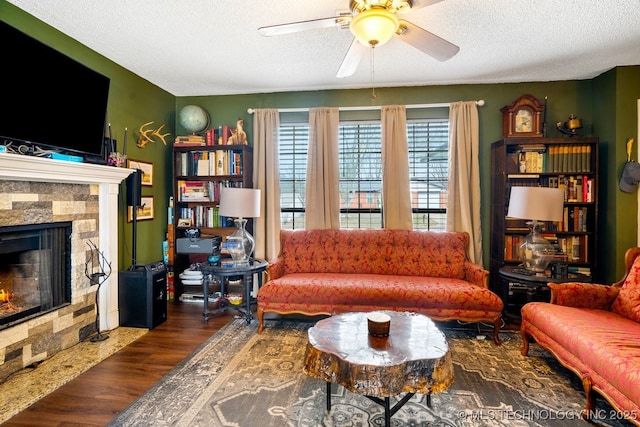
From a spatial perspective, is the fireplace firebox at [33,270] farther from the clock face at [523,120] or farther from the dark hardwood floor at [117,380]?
the clock face at [523,120]

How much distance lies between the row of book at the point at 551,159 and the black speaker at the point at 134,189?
3.76 m

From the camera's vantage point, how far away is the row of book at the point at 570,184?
3.52m

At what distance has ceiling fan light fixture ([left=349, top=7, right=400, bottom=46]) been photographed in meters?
1.76

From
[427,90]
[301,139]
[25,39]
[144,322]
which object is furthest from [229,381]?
[427,90]

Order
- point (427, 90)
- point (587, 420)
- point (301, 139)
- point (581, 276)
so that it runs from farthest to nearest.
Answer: point (301, 139) < point (427, 90) < point (581, 276) < point (587, 420)

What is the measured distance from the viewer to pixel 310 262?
12.3 ft

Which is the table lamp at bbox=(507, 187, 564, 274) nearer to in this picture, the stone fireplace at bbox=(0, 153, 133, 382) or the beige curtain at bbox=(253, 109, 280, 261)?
the beige curtain at bbox=(253, 109, 280, 261)

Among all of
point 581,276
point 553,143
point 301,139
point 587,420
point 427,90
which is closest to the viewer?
point 587,420

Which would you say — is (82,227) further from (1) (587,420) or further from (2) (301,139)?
(1) (587,420)

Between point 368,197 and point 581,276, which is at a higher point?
point 368,197

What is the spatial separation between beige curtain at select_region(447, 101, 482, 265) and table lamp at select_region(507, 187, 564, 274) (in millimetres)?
559

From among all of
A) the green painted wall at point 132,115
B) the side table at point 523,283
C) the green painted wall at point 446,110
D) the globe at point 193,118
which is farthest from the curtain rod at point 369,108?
the side table at point 523,283

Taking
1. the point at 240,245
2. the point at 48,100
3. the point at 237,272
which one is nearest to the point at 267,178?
the point at 240,245

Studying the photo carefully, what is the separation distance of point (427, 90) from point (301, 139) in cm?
157
